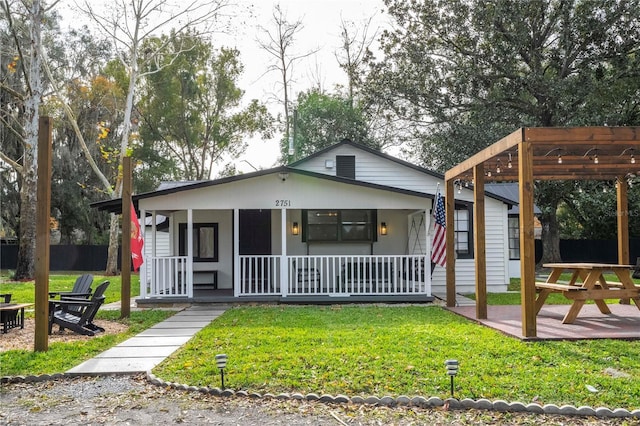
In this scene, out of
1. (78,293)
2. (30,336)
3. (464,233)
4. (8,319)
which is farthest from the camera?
(464,233)

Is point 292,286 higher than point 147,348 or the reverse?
higher

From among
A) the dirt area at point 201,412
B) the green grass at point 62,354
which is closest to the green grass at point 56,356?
the green grass at point 62,354

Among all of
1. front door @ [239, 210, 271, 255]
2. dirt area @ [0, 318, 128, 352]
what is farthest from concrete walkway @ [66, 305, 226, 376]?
front door @ [239, 210, 271, 255]

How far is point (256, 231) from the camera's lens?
1324cm

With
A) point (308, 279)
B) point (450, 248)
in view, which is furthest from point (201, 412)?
point (308, 279)

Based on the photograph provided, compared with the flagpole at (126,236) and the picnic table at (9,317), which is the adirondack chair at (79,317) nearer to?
the picnic table at (9,317)

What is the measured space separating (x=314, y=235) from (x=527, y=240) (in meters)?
6.90

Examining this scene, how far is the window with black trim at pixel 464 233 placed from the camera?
13953 mm

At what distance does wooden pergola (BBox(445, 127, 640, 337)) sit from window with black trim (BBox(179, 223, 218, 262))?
6.01 m

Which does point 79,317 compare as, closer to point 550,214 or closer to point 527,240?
point 527,240

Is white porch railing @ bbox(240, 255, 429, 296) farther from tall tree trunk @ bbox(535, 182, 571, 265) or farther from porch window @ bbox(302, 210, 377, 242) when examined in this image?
tall tree trunk @ bbox(535, 182, 571, 265)

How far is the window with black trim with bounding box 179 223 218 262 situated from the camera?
1326 cm

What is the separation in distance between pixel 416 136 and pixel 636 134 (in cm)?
1766

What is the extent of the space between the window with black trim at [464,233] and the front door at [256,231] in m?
4.98
